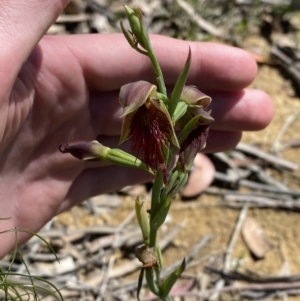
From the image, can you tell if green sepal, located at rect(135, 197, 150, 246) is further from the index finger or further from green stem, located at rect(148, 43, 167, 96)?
the index finger

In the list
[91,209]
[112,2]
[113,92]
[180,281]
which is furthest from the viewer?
[112,2]

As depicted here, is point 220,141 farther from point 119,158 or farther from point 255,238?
point 119,158

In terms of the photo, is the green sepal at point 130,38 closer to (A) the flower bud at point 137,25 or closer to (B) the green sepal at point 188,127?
(A) the flower bud at point 137,25

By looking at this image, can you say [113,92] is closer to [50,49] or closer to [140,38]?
[50,49]

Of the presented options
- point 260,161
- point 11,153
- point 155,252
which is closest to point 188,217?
point 260,161

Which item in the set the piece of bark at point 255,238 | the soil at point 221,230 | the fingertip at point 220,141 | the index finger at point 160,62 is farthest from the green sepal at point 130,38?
the piece of bark at point 255,238
